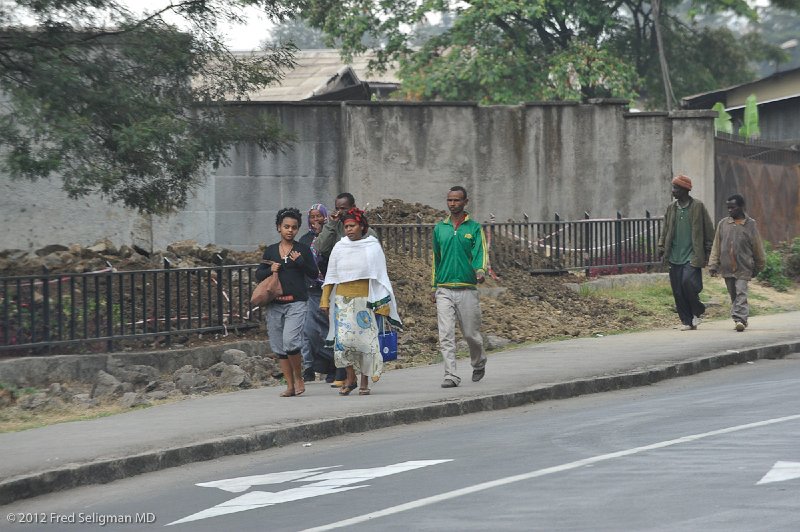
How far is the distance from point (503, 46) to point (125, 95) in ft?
81.4

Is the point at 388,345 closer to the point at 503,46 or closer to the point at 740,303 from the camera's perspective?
the point at 740,303

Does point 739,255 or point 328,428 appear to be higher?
point 739,255

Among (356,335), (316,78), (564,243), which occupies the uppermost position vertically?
(316,78)

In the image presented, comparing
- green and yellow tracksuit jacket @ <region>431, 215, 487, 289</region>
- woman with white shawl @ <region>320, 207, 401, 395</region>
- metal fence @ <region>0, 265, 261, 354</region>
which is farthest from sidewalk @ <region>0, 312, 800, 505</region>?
metal fence @ <region>0, 265, 261, 354</region>

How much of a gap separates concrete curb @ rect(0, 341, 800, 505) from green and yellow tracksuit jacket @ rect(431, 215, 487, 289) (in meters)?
1.26

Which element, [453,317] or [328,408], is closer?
[328,408]

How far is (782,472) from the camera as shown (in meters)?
8.16

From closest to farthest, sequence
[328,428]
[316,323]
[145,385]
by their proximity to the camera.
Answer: [328,428]
[316,323]
[145,385]

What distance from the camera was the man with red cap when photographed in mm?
17609

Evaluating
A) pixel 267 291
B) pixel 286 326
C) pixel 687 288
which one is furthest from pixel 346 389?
pixel 687 288

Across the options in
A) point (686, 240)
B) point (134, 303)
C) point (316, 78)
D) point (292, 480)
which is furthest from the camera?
point (316, 78)

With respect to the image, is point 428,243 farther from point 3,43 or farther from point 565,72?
point 565,72

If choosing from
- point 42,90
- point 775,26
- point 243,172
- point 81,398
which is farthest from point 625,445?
point 775,26

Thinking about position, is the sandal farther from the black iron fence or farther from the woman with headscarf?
the black iron fence
